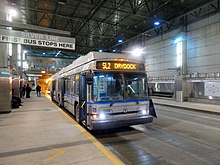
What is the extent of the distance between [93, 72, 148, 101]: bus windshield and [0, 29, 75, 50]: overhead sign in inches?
149

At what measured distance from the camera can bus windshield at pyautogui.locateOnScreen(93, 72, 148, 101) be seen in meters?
5.99

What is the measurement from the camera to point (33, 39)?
313 inches

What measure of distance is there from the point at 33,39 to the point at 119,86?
4.82 m

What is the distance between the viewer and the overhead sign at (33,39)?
751 cm

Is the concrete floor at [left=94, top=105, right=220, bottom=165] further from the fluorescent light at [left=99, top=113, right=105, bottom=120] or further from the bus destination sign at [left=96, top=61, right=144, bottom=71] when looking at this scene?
the bus destination sign at [left=96, top=61, right=144, bottom=71]

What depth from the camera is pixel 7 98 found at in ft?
35.1

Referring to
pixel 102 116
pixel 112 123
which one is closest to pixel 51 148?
pixel 102 116

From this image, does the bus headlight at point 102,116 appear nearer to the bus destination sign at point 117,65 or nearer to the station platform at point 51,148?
the station platform at point 51,148

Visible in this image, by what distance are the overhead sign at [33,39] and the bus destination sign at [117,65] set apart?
3483mm

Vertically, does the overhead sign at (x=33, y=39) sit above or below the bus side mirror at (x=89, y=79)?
above

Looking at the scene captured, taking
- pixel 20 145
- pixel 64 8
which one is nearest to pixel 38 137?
pixel 20 145

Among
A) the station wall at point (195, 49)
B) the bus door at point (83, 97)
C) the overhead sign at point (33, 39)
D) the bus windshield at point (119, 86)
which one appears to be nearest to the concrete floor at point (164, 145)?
the bus door at point (83, 97)

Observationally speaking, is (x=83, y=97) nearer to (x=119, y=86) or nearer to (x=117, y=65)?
(x=119, y=86)

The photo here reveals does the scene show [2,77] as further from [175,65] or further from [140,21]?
[175,65]
